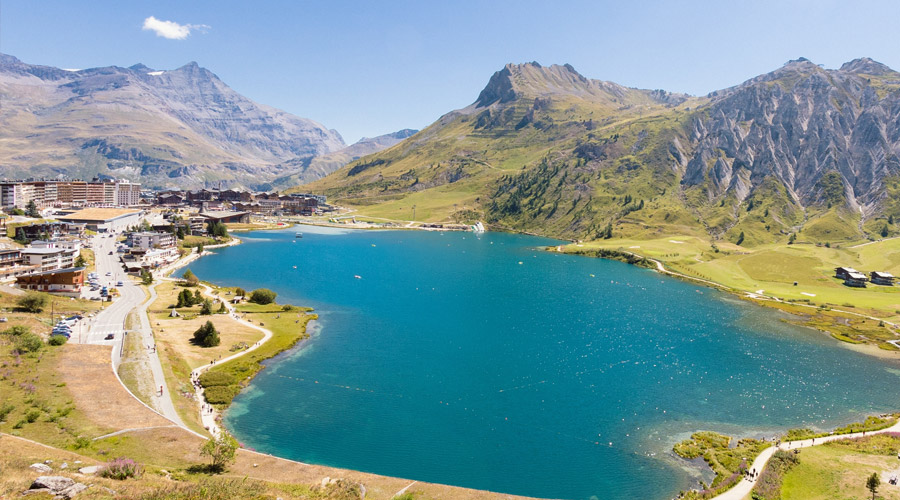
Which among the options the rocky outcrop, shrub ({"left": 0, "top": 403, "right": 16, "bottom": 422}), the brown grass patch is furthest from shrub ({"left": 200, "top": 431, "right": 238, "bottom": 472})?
shrub ({"left": 0, "top": 403, "right": 16, "bottom": 422})

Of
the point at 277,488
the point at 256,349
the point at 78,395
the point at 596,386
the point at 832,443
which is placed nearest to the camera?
the point at 277,488

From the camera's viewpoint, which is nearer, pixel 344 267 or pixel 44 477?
pixel 44 477

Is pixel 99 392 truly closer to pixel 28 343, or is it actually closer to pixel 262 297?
pixel 28 343

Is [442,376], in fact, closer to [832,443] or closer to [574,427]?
[574,427]

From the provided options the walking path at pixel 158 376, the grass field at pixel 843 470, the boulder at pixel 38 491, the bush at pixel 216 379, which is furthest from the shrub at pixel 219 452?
the grass field at pixel 843 470

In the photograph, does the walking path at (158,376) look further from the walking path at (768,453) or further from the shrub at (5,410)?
the walking path at (768,453)

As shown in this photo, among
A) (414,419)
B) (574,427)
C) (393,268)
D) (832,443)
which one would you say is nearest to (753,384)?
(832,443)
